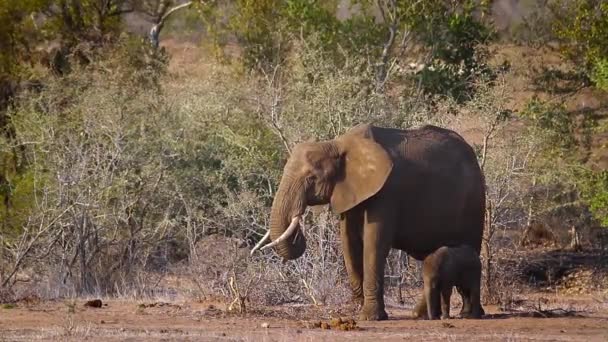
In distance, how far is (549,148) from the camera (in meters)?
24.5

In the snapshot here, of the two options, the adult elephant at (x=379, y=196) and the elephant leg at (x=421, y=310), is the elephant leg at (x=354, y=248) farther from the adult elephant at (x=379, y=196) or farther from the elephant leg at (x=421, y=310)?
the elephant leg at (x=421, y=310)

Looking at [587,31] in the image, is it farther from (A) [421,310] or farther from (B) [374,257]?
(B) [374,257]

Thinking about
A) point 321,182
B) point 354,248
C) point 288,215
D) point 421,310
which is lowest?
point 421,310

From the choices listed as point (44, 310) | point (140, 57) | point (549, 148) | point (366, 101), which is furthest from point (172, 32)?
point (44, 310)

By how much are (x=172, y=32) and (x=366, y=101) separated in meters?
31.9

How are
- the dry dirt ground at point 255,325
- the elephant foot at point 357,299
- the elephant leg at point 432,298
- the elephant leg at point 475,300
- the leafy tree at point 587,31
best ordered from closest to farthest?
the dry dirt ground at point 255,325 → the elephant leg at point 432,298 → the elephant leg at point 475,300 → the elephant foot at point 357,299 → the leafy tree at point 587,31

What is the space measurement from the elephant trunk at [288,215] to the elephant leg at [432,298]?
1.46m

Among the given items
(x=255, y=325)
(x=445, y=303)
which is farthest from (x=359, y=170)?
(x=255, y=325)

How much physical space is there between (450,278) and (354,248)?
3.80 ft

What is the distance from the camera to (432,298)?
48.6ft

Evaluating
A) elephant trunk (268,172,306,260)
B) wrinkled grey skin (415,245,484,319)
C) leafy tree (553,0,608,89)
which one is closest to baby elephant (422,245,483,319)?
wrinkled grey skin (415,245,484,319)

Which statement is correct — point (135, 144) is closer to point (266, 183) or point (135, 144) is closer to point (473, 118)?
point (266, 183)

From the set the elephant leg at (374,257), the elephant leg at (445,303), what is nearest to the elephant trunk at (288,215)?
the elephant leg at (374,257)

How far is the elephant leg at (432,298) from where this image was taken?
14.8 meters
